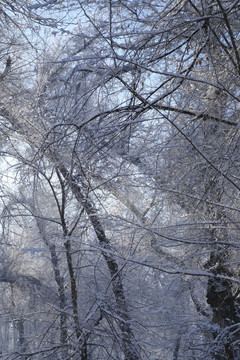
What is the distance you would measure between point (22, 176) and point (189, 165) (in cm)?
187

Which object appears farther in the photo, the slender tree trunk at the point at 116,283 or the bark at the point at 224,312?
the bark at the point at 224,312

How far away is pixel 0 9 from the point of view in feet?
14.8

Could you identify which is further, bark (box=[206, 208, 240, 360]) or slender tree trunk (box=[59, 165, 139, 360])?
bark (box=[206, 208, 240, 360])

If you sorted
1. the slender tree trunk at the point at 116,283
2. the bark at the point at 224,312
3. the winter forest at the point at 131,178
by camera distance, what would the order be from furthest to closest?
the bark at the point at 224,312, the slender tree trunk at the point at 116,283, the winter forest at the point at 131,178

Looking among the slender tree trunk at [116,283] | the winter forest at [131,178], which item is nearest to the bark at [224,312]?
the winter forest at [131,178]

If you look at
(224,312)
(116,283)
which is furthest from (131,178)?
(224,312)

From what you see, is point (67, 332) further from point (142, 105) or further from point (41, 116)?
point (142, 105)

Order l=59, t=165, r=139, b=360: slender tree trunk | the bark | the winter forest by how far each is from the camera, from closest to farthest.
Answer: the winter forest
l=59, t=165, r=139, b=360: slender tree trunk
the bark

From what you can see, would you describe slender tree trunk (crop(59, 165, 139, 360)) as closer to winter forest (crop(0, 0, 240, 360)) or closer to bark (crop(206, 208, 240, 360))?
winter forest (crop(0, 0, 240, 360))

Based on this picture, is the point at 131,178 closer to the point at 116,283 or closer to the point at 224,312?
the point at 116,283

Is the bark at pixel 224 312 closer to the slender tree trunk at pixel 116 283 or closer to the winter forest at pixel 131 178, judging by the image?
the winter forest at pixel 131 178

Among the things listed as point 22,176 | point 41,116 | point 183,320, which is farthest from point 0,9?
point 183,320

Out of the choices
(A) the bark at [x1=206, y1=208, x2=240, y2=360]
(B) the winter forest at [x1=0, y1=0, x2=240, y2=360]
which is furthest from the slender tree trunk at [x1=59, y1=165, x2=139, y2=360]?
(A) the bark at [x1=206, y1=208, x2=240, y2=360]

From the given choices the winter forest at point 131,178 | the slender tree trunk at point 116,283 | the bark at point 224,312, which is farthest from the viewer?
the bark at point 224,312
